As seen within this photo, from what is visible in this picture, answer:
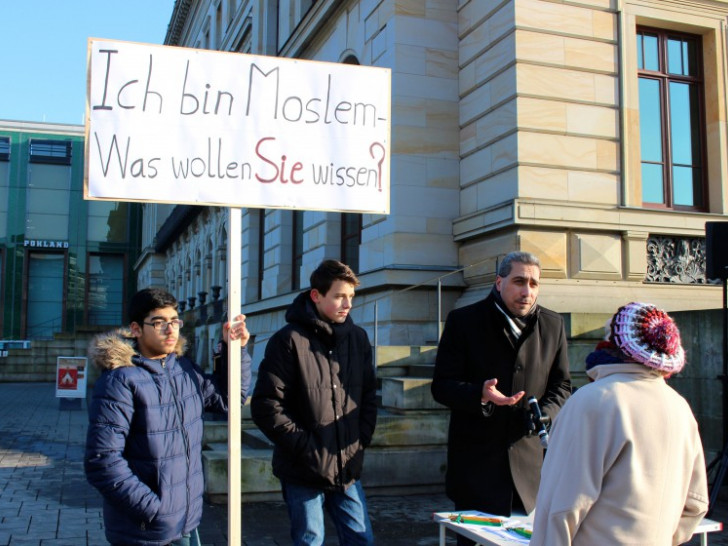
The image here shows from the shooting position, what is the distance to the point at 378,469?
289 inches

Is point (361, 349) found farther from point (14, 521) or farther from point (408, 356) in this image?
point (408, 356)

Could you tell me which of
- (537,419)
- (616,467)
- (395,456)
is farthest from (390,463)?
(616,467)

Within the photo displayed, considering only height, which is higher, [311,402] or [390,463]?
[311,402]

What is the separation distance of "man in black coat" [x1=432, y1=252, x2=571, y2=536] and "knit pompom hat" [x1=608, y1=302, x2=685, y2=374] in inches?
51.6

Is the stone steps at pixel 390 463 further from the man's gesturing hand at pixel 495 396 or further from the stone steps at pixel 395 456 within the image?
the man's gesturing hand at pixel 495 396

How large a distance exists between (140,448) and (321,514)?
1061 millimetres

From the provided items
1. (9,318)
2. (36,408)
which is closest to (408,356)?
(36,408)

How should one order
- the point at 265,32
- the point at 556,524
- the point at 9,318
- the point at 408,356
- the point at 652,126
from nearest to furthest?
1. the point at 556,524
2. the point at 408,356
3. the point at 652,126
4. the point at 265,32
5. the point at 9,318

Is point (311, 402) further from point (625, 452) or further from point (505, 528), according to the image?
point (625, 452)

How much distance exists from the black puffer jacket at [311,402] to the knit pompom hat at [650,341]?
5.84 feet

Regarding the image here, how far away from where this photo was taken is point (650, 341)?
2486 mm

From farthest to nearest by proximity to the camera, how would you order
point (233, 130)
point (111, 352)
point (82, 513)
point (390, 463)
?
point (390, 463) < point (82, 513) < point (233, 130) < point (111, 352)

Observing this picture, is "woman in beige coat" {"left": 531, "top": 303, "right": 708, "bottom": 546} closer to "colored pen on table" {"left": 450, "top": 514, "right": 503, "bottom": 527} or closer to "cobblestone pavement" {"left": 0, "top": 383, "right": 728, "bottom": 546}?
"colored pen on table" {"left": 450, "top": 514, "right": 503, "bottom": 527}

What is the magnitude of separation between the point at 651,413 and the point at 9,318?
47.7 meters
